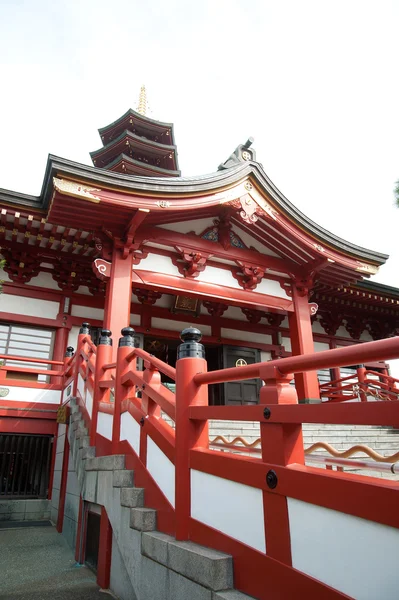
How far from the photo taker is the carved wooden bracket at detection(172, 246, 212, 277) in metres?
8.57

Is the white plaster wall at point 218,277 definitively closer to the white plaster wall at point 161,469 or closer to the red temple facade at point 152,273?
the red temple facade at point 152,273

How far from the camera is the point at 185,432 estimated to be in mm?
3479

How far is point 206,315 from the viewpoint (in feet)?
37.2

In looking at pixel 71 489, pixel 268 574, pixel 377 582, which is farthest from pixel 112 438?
pixel 377 582

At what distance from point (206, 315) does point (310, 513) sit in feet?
29.8

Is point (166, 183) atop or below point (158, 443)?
atop

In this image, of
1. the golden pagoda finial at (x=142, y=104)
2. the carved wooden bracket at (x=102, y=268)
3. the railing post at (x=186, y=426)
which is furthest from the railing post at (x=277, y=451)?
the golden pagoda finial at (x=142, y=104)

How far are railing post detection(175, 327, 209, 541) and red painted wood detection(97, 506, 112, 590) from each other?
182 cm

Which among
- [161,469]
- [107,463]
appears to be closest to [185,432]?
[161,469]

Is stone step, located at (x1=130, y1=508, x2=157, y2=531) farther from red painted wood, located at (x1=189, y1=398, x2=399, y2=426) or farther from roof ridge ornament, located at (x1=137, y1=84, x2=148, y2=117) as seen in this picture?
roof ridge ornament, located at (x1=137, y1=84, x2=148, y2=117)

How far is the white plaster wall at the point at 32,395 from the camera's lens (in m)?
7.94

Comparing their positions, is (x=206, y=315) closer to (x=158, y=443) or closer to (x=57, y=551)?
(x=57, y=551)

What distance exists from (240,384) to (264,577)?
27.7 ft

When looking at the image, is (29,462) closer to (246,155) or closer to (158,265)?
(158,265)
